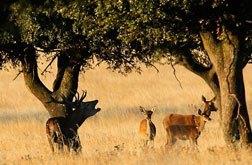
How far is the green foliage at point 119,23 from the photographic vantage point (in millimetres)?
15969

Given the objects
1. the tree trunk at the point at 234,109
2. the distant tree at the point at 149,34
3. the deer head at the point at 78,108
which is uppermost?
the distant tree at the point at 149,34

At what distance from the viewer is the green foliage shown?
629 inches

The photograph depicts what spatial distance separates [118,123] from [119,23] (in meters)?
17.0

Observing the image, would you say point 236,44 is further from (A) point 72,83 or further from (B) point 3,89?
(B) point 3,89

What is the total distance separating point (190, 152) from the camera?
18125 millimetres

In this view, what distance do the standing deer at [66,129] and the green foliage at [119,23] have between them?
93.7 inches

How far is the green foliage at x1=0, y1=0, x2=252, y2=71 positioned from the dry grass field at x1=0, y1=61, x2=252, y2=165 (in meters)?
2.77

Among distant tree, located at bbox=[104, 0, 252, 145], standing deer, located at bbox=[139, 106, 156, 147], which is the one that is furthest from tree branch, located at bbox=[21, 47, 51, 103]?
distant tree, located at bbox=[104, 0, 252, 145]

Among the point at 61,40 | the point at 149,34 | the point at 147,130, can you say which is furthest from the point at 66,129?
the point at 149,34

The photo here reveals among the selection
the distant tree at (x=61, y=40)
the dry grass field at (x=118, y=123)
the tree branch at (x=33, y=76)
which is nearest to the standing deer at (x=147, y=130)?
the dry grass field at (x=118, y=123)

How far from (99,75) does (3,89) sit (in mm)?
11411

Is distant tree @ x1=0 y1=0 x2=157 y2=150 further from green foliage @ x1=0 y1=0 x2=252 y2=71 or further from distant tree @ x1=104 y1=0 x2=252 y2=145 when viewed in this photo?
distant tree @ x1=104 y1=0 x2=252 y2=145

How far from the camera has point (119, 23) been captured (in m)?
16.7

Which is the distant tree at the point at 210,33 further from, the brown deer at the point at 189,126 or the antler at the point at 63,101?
the antler at the point at 63,101
